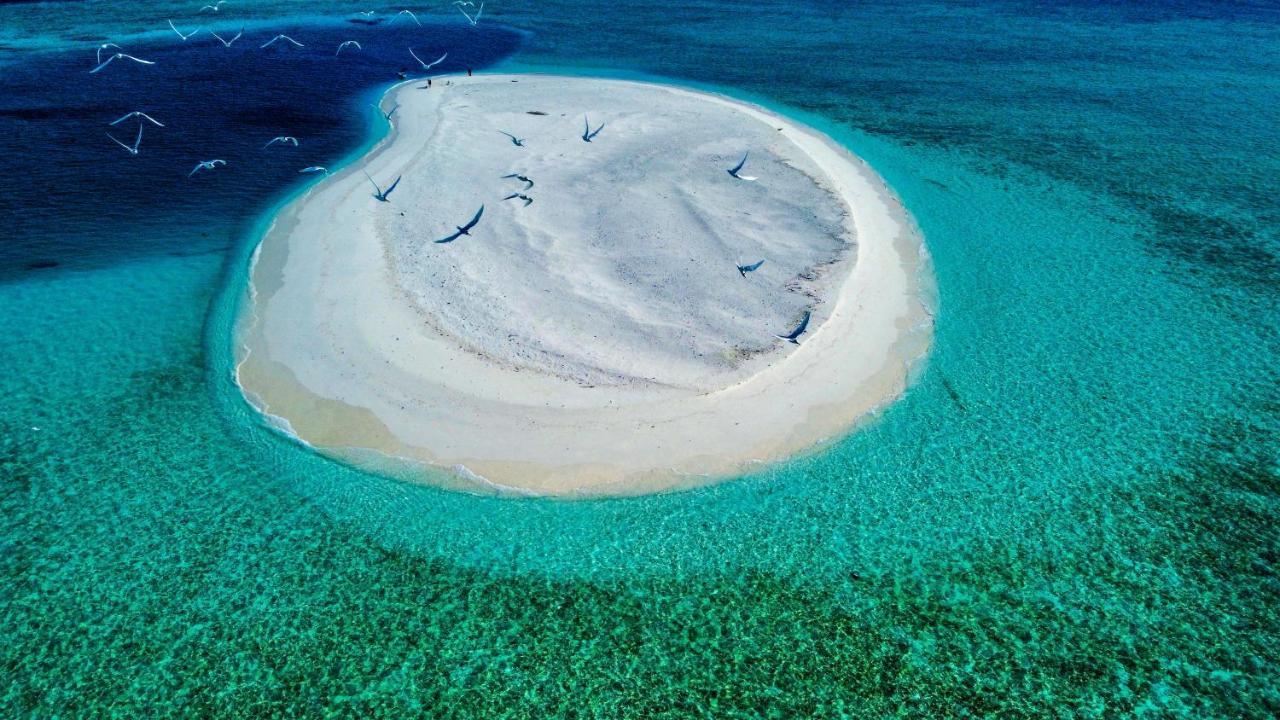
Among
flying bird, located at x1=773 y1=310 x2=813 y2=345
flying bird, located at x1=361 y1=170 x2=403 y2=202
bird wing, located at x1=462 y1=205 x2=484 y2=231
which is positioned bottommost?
flying bird, located at x1=361 y1=170 x2=403 y2=202

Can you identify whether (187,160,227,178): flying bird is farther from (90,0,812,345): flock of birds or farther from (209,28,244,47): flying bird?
(209,28,244,47): flying bird

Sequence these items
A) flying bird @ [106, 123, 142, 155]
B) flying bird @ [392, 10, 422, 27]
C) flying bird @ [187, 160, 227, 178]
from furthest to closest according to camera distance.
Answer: flying bird @ [392, 10, 422, 27], flying bird @ [106, 123, 142, 155], flying bird @ [187, 160, 227, 178]

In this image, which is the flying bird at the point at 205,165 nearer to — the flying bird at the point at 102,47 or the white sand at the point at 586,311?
the white sand at the point at 586,311

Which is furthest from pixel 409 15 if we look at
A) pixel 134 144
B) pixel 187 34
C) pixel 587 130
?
pixel 587 130

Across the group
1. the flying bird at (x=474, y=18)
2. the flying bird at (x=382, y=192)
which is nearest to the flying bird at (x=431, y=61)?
the flying bird at (x=474, y=18)

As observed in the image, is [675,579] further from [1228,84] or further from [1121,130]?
[1228,84]

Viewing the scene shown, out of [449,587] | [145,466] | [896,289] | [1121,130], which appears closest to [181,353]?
[145,466]

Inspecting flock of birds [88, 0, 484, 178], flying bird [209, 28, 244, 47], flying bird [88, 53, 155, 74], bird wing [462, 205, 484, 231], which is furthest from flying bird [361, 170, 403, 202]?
flying bird [209, 28, 244, 47]
